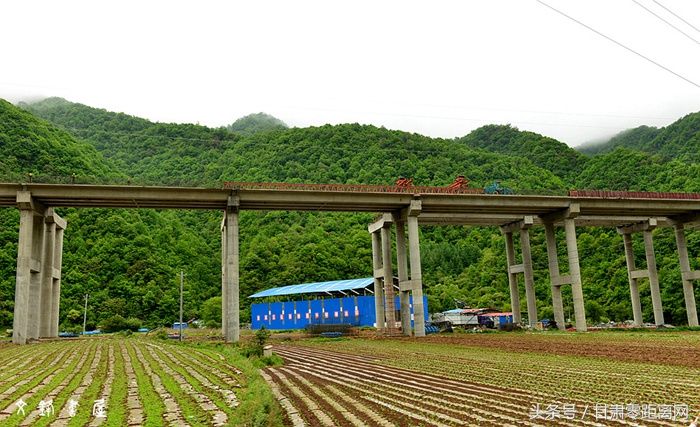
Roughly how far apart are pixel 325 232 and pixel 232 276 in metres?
52.0

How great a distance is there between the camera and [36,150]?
88.7 m

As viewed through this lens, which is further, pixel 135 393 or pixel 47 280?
pixel 47 280

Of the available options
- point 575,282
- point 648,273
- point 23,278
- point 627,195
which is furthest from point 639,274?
point 23,278

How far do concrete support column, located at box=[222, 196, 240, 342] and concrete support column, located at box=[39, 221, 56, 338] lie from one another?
802 inches

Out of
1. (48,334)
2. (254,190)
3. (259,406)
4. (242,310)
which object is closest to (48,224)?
(48,334)

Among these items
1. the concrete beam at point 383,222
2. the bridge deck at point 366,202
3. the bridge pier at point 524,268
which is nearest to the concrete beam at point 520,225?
the bridge pier at point 524,268

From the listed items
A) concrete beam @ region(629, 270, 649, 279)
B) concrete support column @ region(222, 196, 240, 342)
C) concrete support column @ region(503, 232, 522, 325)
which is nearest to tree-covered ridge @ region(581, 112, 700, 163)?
concrete beam @ region(629, 270, 649, 279)

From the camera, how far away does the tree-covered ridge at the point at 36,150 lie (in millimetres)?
85000

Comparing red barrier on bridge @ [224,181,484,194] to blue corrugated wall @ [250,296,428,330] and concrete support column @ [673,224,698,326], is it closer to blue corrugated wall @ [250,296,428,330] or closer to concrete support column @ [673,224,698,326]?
blue corrugated wall @ [250,296,428,330]

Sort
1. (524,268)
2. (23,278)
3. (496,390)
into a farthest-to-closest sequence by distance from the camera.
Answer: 1. (524,268)
2. (23,278)
3. (496,390)

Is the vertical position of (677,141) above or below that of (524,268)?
above

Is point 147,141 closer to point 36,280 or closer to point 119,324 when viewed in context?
point 119,324

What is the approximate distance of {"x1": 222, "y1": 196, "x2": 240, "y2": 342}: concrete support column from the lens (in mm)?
49594

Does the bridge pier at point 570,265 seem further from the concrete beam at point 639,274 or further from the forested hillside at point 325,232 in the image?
the concrete beam at point 639,274
